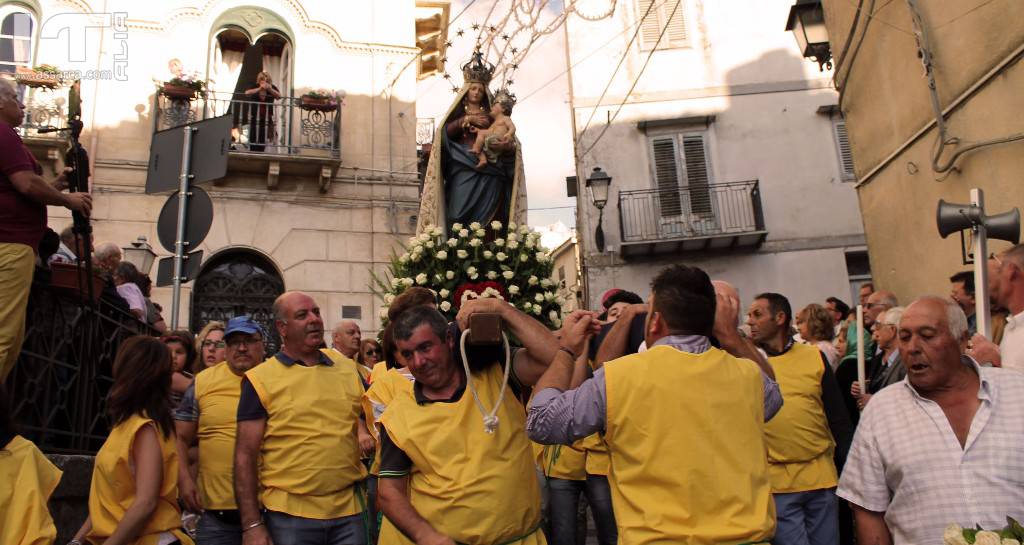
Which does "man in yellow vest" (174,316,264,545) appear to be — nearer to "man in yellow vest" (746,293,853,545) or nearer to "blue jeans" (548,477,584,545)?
"blue jeans" (548,477,584,545)

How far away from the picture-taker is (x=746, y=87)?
57.4 feet

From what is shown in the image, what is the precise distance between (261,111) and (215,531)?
1136 centimetres

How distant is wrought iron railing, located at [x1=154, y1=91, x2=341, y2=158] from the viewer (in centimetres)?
1368

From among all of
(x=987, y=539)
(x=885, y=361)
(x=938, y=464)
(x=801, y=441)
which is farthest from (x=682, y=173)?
(x=987, y=539)

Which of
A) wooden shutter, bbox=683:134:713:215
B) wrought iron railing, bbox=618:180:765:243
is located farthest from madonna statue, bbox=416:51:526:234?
wooden shutter, bbox=683:134:713:215

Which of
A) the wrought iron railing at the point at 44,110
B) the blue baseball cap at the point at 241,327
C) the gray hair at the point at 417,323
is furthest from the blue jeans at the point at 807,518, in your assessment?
the wrought iron railing at the point at 44,110

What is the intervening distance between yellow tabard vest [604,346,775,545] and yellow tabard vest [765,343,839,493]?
1.76 m

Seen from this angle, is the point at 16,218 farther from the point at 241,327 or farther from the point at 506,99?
the point at 506,99

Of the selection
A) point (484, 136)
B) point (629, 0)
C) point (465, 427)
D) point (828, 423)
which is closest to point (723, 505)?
point (465, 427)

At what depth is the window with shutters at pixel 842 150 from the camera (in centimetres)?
1702

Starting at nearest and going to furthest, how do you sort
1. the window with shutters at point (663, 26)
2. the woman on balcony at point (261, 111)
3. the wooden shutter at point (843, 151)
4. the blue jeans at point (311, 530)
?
1. the blue jeans at point (311, 530)
2. the woman on balcony at point (261, 111)
3. the wooden shutter at point (843, 151)
4. the window with shutters at point (663, 26)

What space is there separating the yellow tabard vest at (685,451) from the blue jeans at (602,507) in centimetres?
214

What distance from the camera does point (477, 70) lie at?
6184 mm

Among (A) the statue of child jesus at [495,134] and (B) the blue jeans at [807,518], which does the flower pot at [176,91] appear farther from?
(B) the blue jeans at [807,518]
